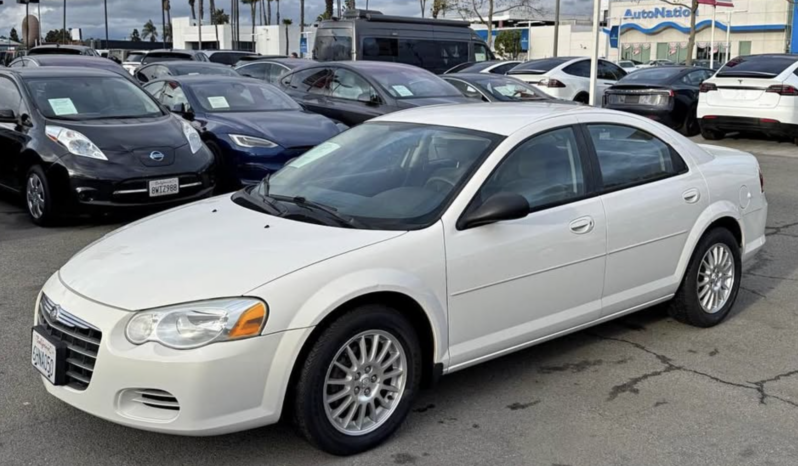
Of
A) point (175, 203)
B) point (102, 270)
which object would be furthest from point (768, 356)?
point (175, 203)

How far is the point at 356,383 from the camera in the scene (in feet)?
11.7

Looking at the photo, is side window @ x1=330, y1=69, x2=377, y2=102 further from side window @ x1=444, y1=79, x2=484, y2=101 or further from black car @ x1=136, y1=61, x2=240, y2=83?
black car @ x1=136, y1=61, x2=240, y2=83

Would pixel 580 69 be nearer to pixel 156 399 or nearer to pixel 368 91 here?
pixel 368 91

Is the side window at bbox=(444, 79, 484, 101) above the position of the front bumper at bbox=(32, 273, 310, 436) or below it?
above

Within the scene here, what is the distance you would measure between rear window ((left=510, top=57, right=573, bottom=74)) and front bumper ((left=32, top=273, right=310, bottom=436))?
15.2 metres

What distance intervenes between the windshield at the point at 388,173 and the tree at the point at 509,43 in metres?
58.9

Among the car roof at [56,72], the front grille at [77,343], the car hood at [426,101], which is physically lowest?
the front grille at [77,343]

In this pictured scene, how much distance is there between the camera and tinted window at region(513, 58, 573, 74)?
58.1ft

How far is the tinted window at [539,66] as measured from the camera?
17.7 metres

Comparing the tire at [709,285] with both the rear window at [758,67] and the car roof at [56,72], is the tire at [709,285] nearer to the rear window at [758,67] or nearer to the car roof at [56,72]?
the car roof at [56,72]

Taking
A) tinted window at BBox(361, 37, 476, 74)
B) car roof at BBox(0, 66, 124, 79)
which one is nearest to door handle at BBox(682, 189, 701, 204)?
car roof at BBox(0, 66, 124, 79)

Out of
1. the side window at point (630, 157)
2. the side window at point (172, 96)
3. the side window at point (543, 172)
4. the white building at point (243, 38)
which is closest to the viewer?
the side window at point (543, 172)

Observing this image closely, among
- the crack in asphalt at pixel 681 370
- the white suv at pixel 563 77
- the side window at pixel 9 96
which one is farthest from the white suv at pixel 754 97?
the side window at pixel 9 96

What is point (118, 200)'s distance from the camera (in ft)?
25.0
